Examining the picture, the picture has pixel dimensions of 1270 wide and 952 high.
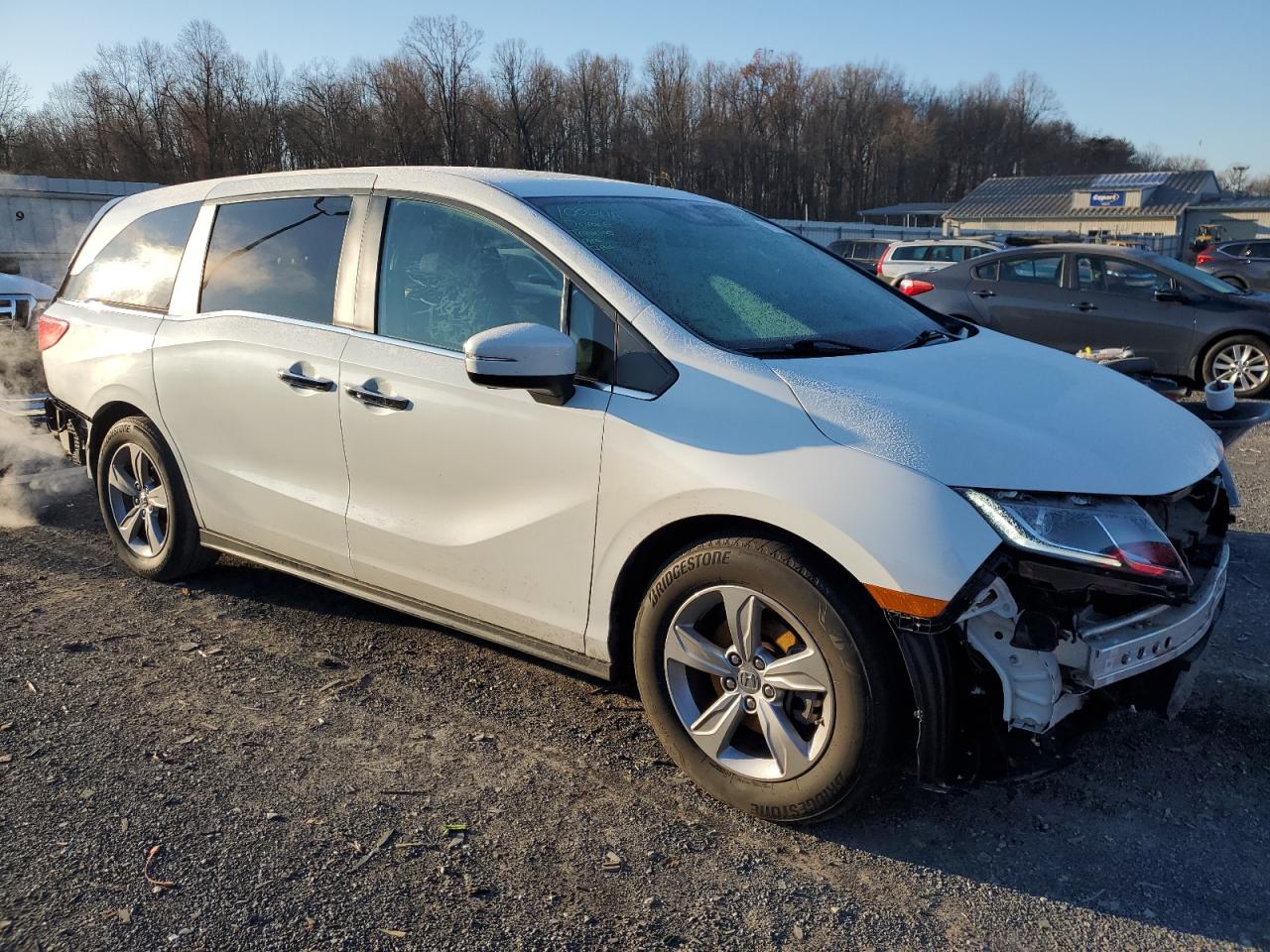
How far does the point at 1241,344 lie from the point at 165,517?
1056 cm

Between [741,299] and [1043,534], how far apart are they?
50.2 inches

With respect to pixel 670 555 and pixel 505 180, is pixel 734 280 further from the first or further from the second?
pixel 670 555

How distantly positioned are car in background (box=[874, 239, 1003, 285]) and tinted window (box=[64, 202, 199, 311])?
1806 centimetres

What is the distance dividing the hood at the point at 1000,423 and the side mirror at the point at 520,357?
1.96 feet

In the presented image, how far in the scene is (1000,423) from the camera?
265 cm

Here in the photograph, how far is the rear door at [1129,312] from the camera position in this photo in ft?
35.1

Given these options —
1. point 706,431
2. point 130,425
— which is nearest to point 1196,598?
point 706,431

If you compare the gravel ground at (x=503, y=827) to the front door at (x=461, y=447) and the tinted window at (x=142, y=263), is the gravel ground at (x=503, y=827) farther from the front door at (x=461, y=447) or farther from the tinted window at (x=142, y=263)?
the tinted window at (x=142, y=263)

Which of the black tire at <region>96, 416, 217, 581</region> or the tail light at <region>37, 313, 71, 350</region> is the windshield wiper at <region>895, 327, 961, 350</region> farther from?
the tail light at <region>37, 313, 71, 350</region>

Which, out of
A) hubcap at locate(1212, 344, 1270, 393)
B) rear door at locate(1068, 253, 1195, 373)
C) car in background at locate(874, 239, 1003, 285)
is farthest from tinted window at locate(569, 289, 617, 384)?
car in background at locate(874, 239, 1003, 285)

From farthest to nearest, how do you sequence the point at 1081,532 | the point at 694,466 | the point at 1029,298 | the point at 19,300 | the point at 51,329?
the point at 1029,298
the point at 19,300
the point at 51,329
the point at 694,466
the point at 1081,532

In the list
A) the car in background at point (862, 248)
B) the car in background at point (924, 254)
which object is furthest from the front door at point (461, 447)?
the car in background at point (862, 248)

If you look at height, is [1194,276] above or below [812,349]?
below

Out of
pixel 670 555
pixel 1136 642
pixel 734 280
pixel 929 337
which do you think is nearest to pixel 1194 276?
pixel 929 337
